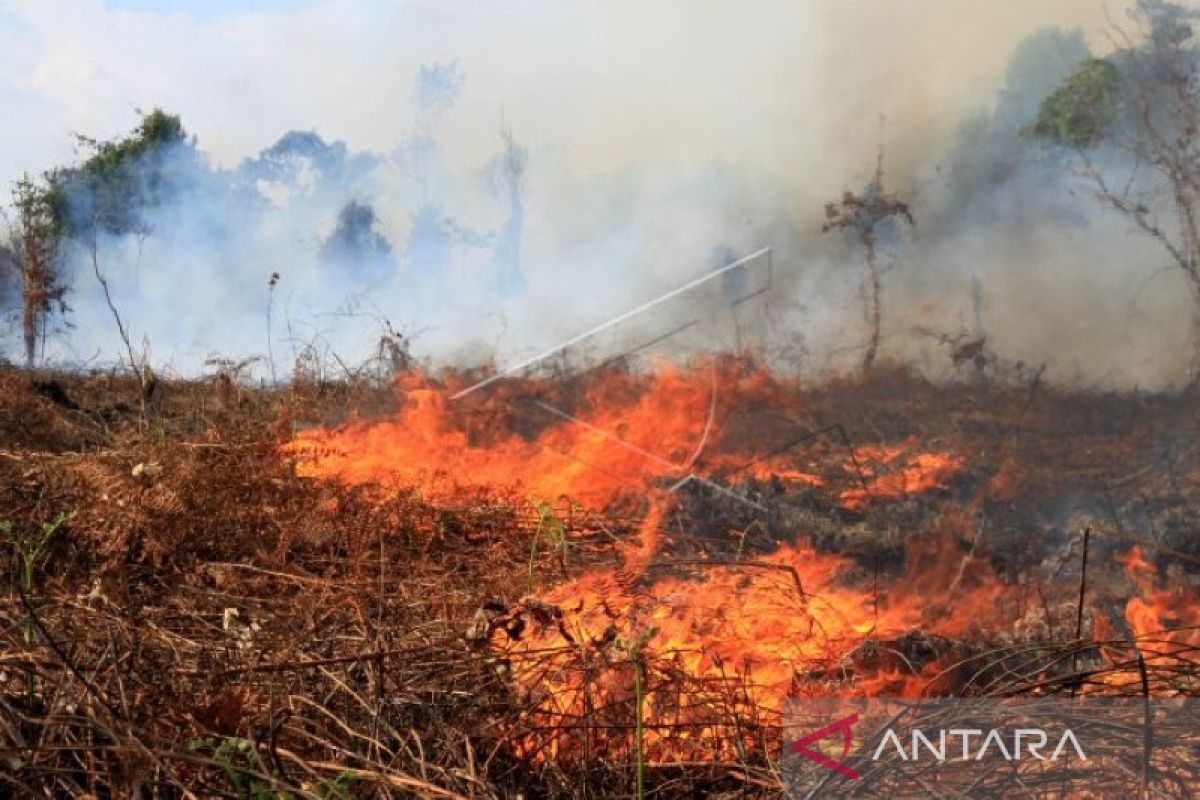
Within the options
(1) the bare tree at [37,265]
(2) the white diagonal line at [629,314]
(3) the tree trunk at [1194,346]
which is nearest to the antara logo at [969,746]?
(2) the white diagonal line at [629,314]

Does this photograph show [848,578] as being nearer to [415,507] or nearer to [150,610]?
[415,507]

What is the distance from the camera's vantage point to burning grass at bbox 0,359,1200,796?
3.12m

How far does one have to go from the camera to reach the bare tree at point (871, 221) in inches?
469

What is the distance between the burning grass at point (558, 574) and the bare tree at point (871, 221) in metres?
1.11

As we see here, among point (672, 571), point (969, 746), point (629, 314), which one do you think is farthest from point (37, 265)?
point (969, 746)

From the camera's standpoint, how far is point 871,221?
1208 centimetres

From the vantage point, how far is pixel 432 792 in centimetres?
278

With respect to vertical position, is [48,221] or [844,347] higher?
[48,221]

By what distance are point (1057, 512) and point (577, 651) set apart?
4860mm

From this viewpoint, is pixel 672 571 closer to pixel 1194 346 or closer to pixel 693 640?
pixel 693 640

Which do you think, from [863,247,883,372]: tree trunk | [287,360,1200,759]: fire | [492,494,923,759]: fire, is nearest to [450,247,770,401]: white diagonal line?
[287,360,1200,759]: fire

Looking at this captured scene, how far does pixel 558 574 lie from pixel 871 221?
7.25m

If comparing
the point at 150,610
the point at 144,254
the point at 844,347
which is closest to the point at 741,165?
the point at 844,347

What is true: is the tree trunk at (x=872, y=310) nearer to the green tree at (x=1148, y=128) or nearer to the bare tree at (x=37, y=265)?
the green tree at (x=1148, y=128)
